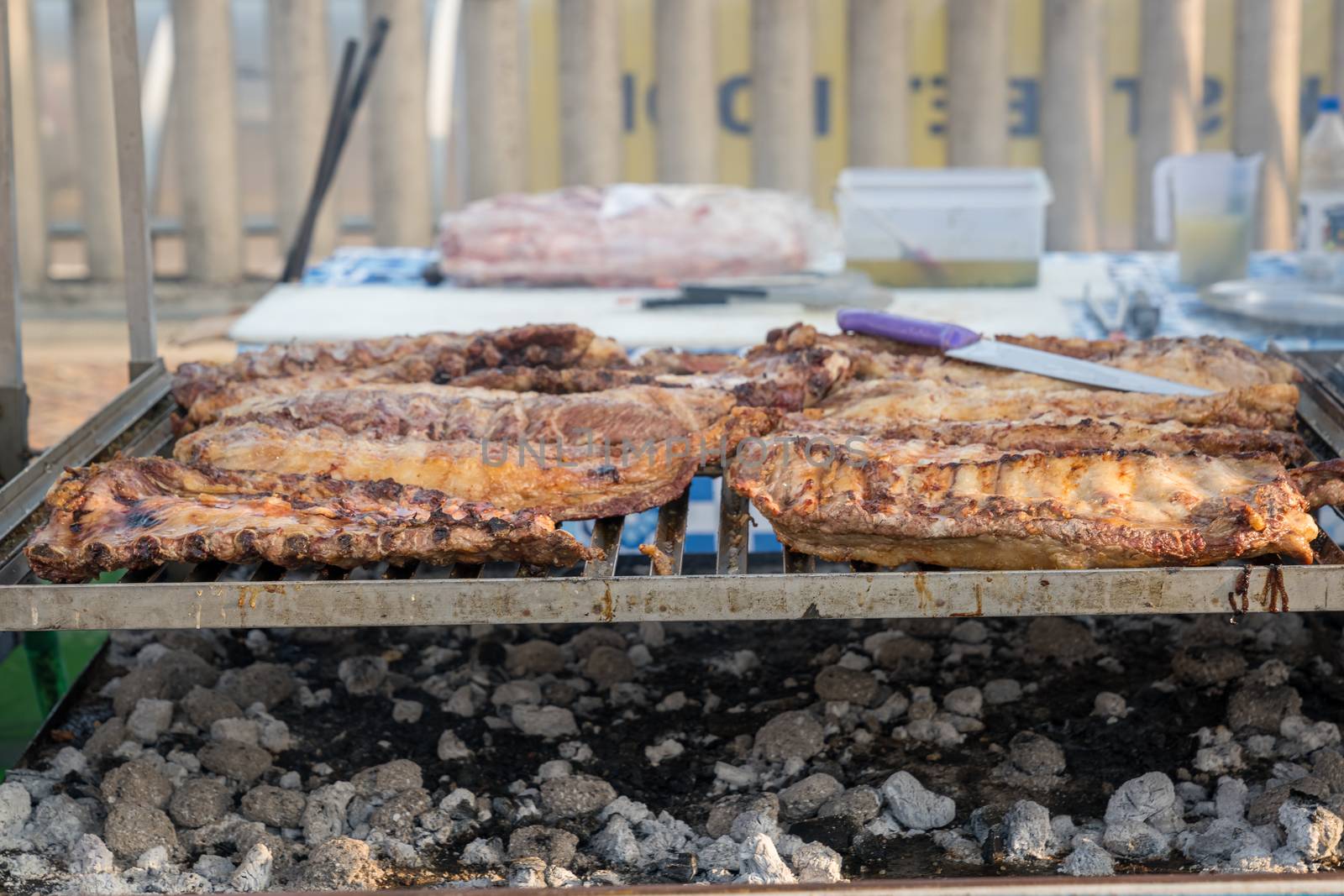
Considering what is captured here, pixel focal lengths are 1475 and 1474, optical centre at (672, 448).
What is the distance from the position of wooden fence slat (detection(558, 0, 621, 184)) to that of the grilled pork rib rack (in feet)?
20.6

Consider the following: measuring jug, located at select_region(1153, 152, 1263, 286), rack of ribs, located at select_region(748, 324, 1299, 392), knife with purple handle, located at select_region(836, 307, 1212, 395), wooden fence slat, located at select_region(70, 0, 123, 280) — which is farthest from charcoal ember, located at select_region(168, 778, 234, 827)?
wooden fence slat, located at select_region(70, 0, 123, 280)

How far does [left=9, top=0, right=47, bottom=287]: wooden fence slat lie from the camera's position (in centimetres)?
1048

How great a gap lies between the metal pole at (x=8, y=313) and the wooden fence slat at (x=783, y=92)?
22.3 feet

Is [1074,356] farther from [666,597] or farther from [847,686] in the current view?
[666,597]

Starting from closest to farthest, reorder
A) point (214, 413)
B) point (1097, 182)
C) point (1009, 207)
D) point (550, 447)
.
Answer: point (550, 447)
point (214, 413)
point (1009, 207)
point (1097, 182)

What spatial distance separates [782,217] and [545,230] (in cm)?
92

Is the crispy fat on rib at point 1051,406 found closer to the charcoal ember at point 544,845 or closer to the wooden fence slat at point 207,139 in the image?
the charcoal ember at point 544,845

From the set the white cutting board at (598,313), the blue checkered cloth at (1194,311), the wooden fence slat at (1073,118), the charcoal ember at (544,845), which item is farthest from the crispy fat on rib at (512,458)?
the wooden fence slat at (1073,118)

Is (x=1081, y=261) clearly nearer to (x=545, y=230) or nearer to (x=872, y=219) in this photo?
(x=872, y=219)

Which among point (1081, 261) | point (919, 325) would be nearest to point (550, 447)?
point (919, 325)

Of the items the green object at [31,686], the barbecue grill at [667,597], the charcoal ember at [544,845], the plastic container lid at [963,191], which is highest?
the plastic container lid at [963,191]

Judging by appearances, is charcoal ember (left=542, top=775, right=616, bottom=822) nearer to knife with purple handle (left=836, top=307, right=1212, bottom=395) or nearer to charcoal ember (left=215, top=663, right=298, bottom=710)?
charcoal ember (left=215, top=663, right=298, bottom=710)

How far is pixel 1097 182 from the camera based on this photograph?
1027 centimetres

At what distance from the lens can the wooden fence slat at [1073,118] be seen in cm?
1001
